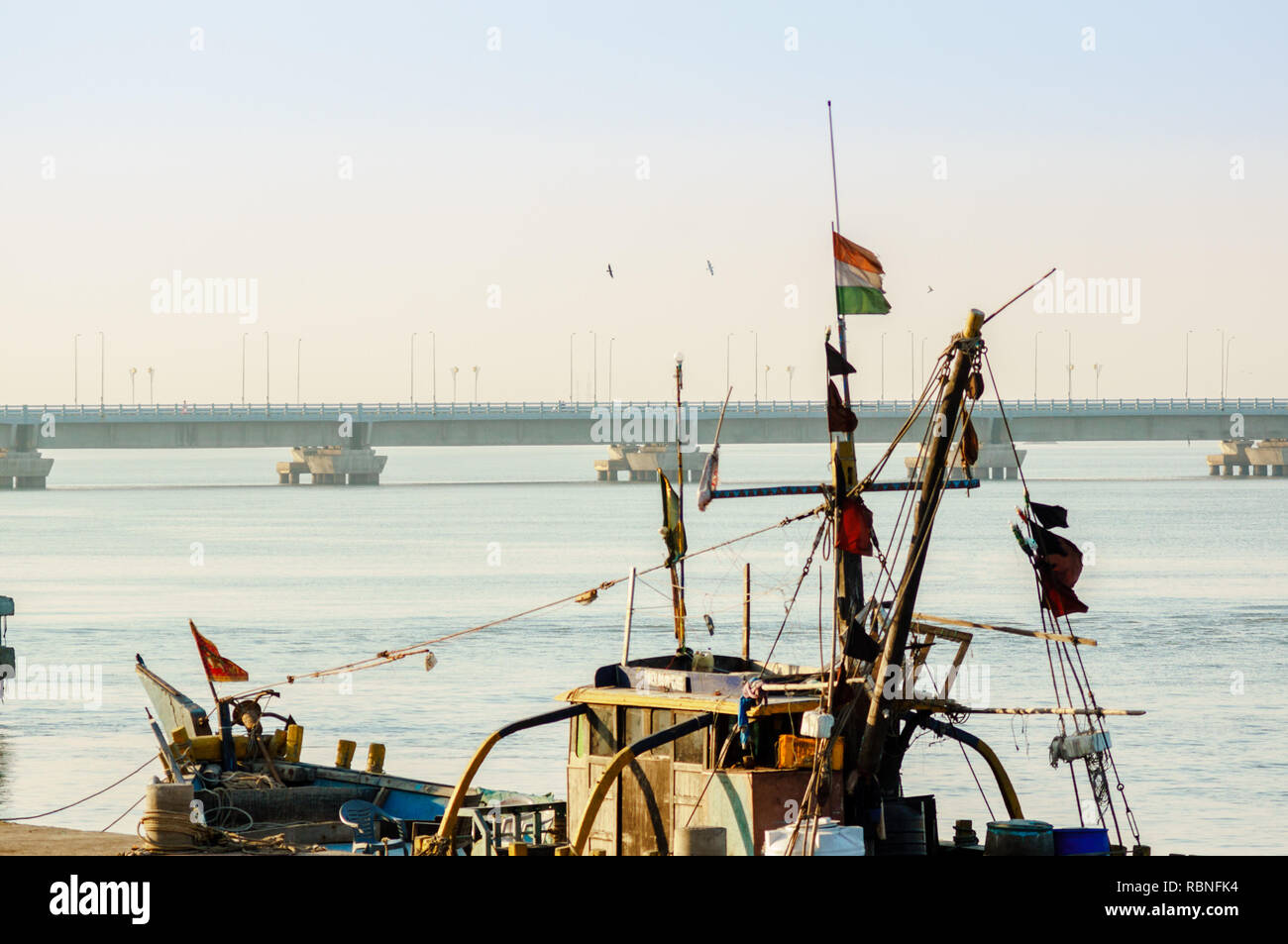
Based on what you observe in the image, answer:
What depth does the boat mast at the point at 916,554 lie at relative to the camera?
24.3 meters

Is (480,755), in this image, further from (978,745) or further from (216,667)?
(216,667)

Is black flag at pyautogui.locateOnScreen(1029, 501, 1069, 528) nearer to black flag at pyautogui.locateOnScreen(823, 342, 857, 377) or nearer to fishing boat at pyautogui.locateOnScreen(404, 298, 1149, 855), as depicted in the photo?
fishing boat at pyautogui.locateOnScreen(404, 298, 1149, 855)

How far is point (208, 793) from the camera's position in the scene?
3450 cm

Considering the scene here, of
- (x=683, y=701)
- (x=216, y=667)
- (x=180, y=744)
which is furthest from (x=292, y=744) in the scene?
(x=683, y=701)

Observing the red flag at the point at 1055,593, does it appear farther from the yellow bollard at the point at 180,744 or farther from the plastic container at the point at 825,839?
the yellow bollard at the point at 180,744

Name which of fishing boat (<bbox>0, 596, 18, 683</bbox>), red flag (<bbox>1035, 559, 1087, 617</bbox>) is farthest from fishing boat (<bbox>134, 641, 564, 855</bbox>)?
fishing boat (<bbox>0, 596, 18, 683</bbox>)

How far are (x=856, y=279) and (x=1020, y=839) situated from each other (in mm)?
8292

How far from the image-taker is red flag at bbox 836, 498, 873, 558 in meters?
25.6

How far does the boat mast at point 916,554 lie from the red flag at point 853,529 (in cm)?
82

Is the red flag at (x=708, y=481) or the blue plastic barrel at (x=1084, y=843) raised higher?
the red flag at (x=708, y=481)

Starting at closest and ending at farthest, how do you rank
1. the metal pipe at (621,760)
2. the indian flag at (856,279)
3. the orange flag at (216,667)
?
the metal pipe at (621,760)
the indian flag at (856,279)
the orange flag at (216,667)

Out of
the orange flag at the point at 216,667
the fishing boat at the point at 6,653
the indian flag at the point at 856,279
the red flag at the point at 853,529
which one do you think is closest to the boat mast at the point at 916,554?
the red flag at the point at 853,529

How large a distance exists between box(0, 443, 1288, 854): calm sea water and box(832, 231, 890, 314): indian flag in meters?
9.06
